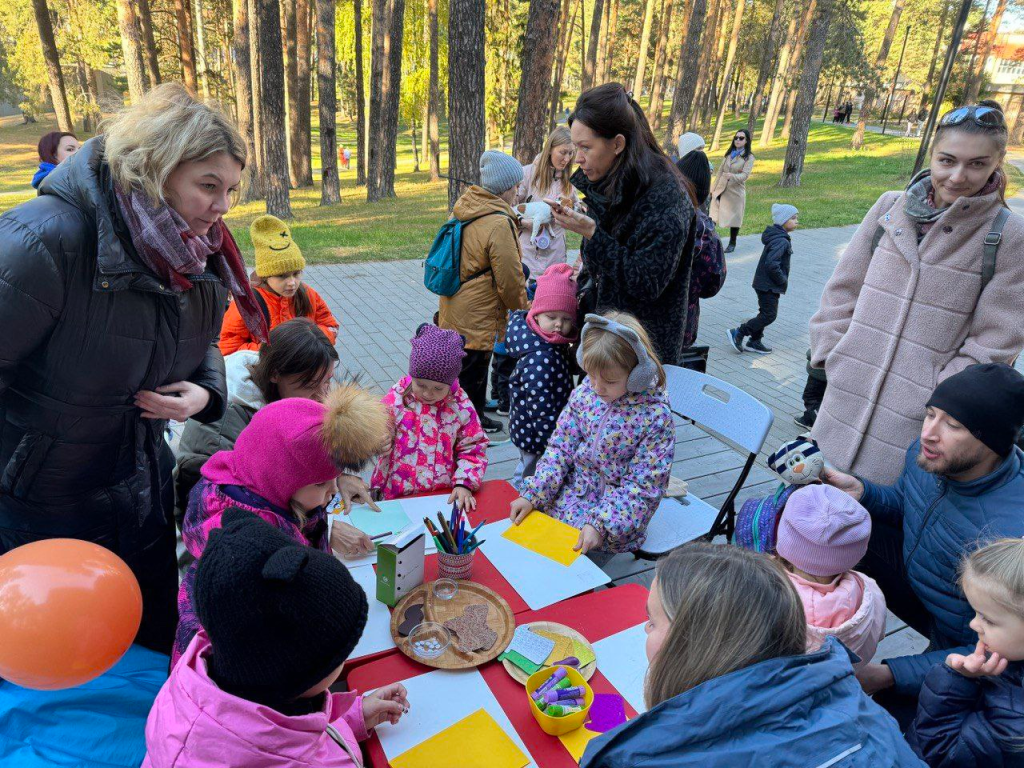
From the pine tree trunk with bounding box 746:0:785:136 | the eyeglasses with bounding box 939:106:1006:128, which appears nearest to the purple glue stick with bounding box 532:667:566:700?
the eyeglasses with bounding box 939:106:1006:128

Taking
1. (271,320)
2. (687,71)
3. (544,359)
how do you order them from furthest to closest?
(687,71) < (271,320) < (544,359)

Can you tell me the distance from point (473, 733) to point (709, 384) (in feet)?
7.10

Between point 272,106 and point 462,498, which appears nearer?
point 462,498

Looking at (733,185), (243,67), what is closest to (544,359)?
(733,185)

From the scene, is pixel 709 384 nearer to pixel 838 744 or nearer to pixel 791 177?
pixel 838 744

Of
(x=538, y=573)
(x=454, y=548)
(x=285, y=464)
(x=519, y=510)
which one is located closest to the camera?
(x=285, y=464)

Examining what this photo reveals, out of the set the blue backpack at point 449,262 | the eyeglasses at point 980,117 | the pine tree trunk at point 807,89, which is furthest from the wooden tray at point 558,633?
the pine tree trunk at point 807,89

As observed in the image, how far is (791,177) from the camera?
58.9 feet

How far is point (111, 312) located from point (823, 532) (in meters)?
2.05

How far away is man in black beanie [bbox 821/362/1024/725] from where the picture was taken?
1.96 m

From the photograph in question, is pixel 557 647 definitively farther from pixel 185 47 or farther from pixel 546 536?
pixel 185 47

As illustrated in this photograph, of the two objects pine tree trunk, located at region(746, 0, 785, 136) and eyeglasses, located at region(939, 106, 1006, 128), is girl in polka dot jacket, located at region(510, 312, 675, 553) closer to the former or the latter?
eyeglasses, located at region(939, 106, 1006, 128)

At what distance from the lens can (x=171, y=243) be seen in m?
1.60

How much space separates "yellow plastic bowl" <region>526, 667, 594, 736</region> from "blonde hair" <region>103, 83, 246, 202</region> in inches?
60.3
